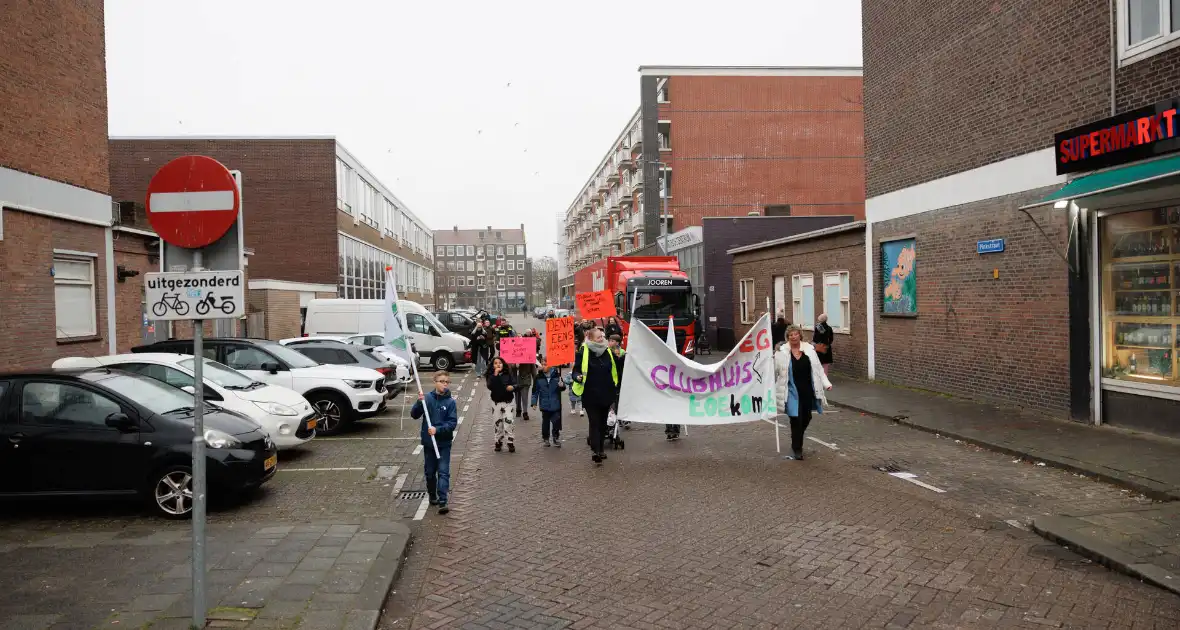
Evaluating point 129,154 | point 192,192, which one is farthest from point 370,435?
point 129,154

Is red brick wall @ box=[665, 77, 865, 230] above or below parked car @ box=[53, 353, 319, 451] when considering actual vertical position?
above

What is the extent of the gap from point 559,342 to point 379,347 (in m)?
11.1

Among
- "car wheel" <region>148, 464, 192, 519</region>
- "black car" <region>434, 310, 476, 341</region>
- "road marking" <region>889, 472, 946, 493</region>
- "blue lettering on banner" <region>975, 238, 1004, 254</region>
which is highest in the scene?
"blue lettering on banner" <region>975, 238, 1004, 254</region>

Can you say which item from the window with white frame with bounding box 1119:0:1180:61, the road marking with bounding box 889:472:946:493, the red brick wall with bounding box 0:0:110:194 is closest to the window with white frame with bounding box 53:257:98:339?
the red brick wall with bounding box 0:0:110:194

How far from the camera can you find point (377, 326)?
89.6ft

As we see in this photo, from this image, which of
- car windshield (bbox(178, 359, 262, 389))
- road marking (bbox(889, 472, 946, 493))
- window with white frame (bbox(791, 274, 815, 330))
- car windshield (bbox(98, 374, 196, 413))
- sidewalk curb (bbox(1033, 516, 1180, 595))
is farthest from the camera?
window with white frame (bbox(791, 274, 815, 330))

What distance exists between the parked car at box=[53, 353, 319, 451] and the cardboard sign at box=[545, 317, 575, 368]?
3.89 metres

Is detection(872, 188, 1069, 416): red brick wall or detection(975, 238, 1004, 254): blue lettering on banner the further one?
detection(975, 238, 1004, 254): blue lettering on banner

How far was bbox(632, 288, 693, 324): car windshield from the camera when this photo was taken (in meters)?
24.3

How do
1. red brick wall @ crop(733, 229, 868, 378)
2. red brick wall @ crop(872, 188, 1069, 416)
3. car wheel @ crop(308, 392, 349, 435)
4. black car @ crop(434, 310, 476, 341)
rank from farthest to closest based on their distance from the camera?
black car @ crop(434, 310, 476, 341) → red brick wall @ crop(733, 229, 868, 378) → car wheel @ crop(308, 392, 349, 435) → red brick wall @ crop(872, 188, 1069, 416)

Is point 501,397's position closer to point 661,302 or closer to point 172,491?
point 172,491

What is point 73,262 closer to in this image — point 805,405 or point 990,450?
point 805,405

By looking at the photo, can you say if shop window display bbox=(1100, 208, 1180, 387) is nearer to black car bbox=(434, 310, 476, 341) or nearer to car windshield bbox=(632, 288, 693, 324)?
car windshield bbox=(632, 288, 693, 324)

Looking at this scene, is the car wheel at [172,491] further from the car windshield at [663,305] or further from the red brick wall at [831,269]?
the car windshield at [663,305]
